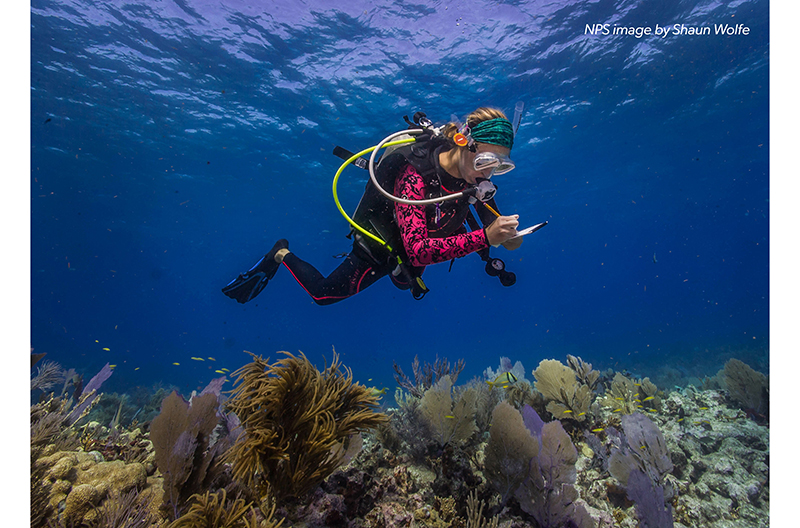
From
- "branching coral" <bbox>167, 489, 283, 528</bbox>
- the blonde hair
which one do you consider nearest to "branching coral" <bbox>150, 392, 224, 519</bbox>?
"branching coral" <bbox>167, 489, 283, 528</bbox>

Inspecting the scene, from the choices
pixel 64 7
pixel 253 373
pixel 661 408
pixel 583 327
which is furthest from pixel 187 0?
pixel 583 327

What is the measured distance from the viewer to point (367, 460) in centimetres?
328

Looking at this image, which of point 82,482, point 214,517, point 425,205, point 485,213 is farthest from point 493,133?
point 82,482

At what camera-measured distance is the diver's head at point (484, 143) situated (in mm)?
3305

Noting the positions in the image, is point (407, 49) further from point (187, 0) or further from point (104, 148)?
point (104, 148)

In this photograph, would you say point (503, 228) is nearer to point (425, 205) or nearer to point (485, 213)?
point (425, 205)

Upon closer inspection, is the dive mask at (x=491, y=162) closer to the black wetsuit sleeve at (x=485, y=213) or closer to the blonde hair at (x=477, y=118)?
the blonde hair at (x=477, y=118)

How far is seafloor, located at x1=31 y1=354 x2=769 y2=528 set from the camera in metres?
2.04

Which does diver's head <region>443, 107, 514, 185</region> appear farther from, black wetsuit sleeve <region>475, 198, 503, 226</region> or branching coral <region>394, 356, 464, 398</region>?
branching coral <region>394, 356, 464, 398</region>

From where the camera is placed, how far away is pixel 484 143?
334 centimetres

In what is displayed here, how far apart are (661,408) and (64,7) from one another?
2125 cm

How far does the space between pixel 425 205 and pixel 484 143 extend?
3.04 feet

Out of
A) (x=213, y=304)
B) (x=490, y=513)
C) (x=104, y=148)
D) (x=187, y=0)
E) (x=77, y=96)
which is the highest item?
(x=187, y=0)

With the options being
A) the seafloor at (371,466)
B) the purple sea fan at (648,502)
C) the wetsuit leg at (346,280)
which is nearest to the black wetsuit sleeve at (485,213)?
the wetsuit leg at (346,280)
